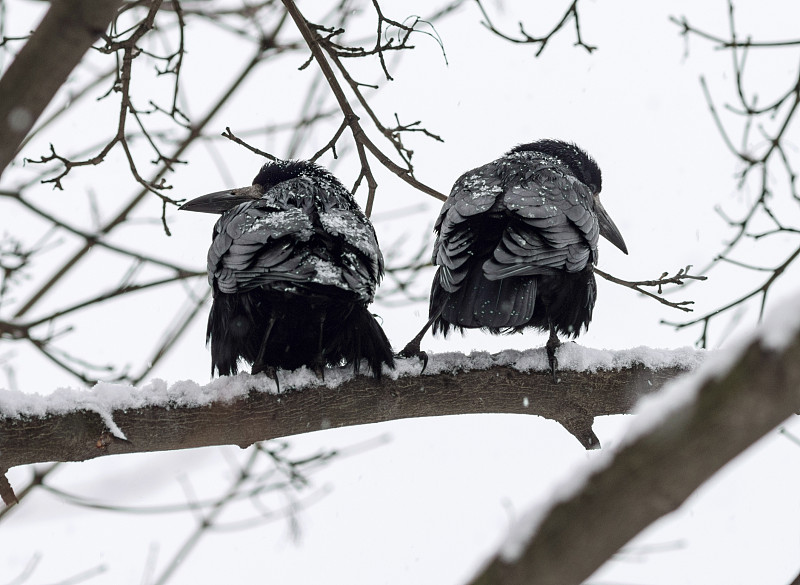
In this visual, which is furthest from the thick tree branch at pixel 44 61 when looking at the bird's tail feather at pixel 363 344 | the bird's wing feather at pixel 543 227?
the bird's wing feather at pixel 543 227

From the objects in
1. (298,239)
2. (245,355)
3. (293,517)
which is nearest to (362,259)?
(298,239)

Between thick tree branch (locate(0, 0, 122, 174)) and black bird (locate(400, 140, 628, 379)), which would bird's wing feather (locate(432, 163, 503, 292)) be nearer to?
black bird (locate(400, 140, 628, 379))

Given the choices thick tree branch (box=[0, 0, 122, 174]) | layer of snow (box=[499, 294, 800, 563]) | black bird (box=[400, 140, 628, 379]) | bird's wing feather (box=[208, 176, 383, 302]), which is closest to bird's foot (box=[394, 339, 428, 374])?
black bird (box=[400, 140, 628, 379])

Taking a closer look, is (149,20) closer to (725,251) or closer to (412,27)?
Answer: (412,27)

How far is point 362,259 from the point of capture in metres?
4.16

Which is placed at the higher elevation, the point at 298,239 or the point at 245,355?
the point at 298,239

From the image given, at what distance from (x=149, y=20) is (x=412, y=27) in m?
1.42

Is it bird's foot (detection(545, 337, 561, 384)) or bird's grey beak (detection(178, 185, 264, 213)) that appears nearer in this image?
bird's foot (detection(545, 337, 561, 384))

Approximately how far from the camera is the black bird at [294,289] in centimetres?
389

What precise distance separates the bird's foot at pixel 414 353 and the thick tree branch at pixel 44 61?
253cm

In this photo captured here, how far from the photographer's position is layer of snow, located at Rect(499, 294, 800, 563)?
3.55 ft

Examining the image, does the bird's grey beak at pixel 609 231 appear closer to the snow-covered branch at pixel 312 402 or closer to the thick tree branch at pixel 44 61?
the snow-covered branch at pixel 312 402

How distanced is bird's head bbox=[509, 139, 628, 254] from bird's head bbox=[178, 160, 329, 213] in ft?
5.40

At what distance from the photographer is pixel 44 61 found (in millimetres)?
1527
